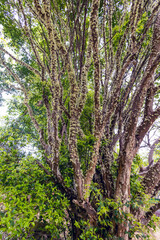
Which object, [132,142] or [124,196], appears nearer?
[124,196]

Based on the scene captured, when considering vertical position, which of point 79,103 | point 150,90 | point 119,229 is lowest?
point 119,229

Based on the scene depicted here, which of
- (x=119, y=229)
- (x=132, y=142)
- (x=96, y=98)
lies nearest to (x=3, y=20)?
(x=96, y=98)

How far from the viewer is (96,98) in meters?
2.29

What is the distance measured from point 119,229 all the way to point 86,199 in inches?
34.0

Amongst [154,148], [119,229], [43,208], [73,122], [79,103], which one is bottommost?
[119,229]

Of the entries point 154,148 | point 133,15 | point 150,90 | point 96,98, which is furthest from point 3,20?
point 154,148

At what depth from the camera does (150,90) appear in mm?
2680

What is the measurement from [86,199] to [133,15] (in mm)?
3907

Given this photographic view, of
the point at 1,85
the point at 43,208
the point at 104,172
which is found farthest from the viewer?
the point at 1,85

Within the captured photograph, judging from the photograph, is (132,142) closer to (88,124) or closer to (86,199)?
(86,199)

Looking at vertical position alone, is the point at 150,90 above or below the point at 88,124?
above

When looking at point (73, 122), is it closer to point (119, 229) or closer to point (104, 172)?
point (104, 172)

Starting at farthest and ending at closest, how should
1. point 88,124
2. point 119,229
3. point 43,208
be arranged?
point 88,124 < point 119,229 < point 43,208

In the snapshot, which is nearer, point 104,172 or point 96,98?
point 96,98
